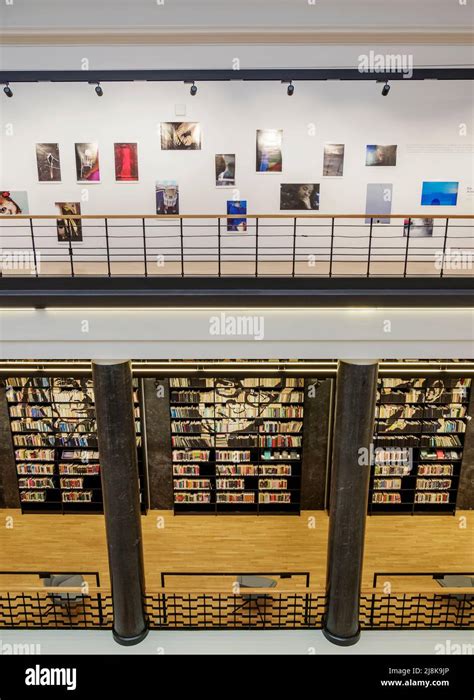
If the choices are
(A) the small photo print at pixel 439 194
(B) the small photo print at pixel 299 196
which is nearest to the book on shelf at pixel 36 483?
(B) the small photo print at pixel 299 196

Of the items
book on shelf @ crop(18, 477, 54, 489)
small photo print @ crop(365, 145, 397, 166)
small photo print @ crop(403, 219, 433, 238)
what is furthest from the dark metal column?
book on shelf @ crop(18, 477, 54, 489)

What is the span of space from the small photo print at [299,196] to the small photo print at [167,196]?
123cm

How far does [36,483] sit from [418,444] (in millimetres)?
5341

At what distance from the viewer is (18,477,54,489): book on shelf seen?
26.5 feet

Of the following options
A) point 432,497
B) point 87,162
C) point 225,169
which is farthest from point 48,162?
point 432,497

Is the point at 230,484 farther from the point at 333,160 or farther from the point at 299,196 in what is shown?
the point at 333,160

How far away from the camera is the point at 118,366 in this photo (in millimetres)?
4949

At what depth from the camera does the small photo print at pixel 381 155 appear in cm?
650

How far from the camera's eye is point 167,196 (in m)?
6.66

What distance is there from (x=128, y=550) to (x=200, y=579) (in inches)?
67.6

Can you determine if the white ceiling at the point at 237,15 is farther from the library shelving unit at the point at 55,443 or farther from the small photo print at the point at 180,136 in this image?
the library shelving unit at the point at 55,443

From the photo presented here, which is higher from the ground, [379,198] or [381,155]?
[381,155]
